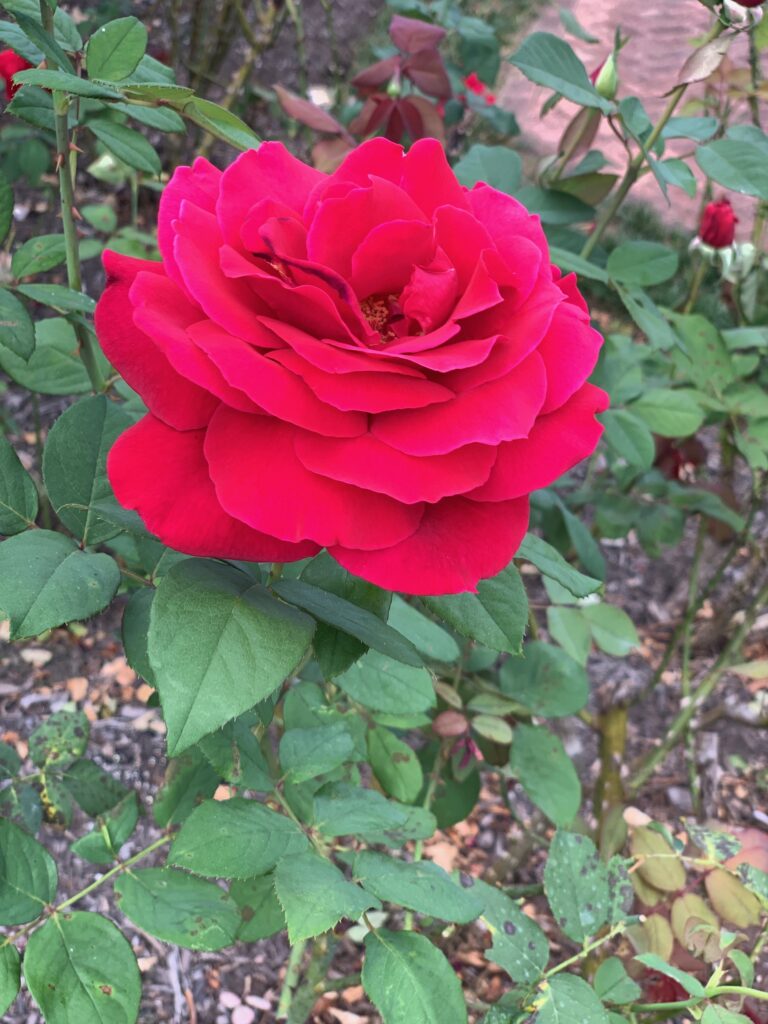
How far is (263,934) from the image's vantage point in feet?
2.65

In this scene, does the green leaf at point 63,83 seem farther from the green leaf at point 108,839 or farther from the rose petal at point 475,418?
the green leaf at point 108,839

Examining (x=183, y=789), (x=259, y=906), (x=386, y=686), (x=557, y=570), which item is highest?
(x=557, y=570)

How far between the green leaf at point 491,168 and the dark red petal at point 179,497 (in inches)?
28.2

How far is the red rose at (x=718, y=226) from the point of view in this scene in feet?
4.27

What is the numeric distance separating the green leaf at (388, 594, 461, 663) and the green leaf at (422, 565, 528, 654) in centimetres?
27

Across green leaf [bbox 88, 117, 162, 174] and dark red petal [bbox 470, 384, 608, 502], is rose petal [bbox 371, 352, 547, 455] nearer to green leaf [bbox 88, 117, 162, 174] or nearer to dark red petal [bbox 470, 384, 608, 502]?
dark red petal [bbox 470, 384, 608, 502]

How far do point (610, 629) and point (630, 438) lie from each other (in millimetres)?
250

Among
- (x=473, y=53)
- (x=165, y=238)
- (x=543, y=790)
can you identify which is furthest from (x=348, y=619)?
(x=473, y=53)

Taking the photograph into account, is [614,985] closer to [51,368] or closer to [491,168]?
[51,368]

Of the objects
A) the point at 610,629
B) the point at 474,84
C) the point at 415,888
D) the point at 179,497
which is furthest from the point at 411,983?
the point at 474,84

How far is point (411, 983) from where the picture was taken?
0.59 meters

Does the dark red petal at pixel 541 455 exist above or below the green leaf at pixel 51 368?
above

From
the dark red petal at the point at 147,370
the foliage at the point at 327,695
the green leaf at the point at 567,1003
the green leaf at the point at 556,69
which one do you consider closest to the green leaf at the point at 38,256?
the foliage at the point at 327,695

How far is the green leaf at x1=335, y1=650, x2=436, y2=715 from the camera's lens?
0.77 metres
